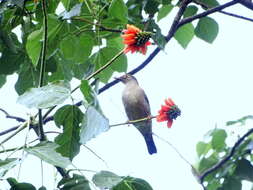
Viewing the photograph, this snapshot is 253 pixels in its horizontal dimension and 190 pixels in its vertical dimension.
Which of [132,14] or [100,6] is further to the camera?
[132,14]

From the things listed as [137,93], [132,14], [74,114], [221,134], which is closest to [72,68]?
[132,14]

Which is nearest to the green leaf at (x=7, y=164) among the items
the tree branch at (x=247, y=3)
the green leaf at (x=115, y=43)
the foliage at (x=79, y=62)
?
the foliage at (x=79, y=62)

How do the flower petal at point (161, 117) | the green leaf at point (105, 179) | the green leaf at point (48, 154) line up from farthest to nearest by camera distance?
the flower petal at point (161, 117) < the green leaf at point (105, 179) < the green leaf at point (48, 154)

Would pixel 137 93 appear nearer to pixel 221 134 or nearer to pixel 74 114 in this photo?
pixel 221 134

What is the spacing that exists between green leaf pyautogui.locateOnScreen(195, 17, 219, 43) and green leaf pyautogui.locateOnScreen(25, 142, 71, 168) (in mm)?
1573

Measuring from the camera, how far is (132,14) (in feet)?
9.42

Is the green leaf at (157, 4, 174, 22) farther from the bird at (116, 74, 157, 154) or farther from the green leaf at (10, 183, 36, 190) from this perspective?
the bird at (116, 74, 157, 154)

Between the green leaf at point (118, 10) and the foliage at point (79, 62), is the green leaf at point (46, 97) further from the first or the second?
the green leaf at point (118, 10)

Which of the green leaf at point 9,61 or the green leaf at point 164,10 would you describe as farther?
the green leaf at point 164,10

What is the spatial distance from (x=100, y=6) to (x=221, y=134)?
1.30 metres

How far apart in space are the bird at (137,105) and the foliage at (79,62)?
1111 mm

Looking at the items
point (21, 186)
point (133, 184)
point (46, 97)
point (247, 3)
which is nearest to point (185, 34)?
point (247, 3)

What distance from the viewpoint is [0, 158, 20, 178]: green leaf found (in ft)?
5.25

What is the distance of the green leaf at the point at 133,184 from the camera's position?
190 cm
